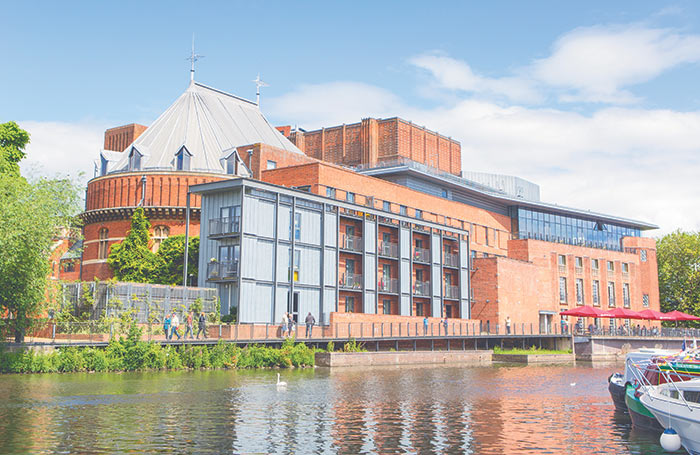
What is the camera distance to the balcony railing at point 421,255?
56697 millimetres

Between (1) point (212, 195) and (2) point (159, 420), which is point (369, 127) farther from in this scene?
(2) point (159, 420)

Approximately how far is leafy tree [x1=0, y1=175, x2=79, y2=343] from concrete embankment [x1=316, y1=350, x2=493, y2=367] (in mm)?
14598

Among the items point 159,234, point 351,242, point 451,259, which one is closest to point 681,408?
point 351,242

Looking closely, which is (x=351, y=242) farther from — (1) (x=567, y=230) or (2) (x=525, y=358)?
(1) (x=567, y=230)

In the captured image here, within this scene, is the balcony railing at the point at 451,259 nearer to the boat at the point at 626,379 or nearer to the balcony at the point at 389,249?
the balcony at the point at 389,249

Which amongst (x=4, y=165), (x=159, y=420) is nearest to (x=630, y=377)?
(x=159, y=420)

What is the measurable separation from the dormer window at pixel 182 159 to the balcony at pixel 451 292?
2373cm

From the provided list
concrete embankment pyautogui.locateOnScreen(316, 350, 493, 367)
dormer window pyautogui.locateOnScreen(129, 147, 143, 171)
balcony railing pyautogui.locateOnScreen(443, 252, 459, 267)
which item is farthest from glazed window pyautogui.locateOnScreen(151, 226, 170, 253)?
balcony railing pyautogui.locateOnScreen(443, 252, 459, 267)

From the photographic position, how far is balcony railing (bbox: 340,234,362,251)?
49803mm

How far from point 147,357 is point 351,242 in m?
21.8

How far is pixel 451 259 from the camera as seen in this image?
6125cm

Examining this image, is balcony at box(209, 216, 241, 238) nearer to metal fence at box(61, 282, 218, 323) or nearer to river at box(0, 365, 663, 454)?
metal fence at box(61, 282, 218, 323)

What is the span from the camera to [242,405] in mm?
20625

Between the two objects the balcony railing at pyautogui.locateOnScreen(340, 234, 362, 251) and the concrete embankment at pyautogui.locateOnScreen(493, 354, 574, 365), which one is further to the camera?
the balcony railing at pyautogui.locateOnScreen(340, 234, 362, 251)
